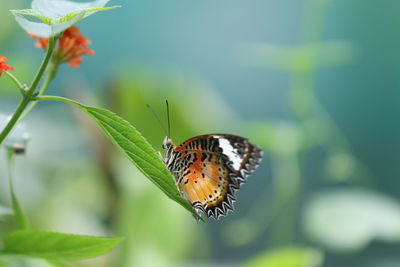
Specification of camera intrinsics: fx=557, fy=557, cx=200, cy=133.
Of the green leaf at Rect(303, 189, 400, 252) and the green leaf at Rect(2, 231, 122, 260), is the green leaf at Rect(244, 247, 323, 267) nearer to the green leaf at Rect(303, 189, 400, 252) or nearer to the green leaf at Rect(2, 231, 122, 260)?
the green leaf at Rect(303, 189, 400, 252)

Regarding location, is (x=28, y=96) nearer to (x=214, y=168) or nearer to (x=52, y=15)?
(x=52, y=15)

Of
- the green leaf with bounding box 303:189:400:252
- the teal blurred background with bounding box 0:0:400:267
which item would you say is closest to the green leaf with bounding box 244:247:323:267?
the teal blurred background with bounding box 0:0:400:267

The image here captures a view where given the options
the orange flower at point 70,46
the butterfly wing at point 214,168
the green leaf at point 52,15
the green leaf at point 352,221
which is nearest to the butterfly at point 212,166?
the butterfly wing at point 214,168

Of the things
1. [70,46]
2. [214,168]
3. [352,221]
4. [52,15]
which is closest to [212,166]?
[214,168]

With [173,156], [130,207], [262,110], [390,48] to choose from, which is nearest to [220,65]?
[262,110]

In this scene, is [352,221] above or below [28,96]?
below

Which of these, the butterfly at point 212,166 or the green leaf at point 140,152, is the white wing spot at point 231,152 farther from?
the green leaf at point 140,152

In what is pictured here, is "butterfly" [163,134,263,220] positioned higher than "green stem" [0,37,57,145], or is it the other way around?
"green stem" [0,37,57,145]
